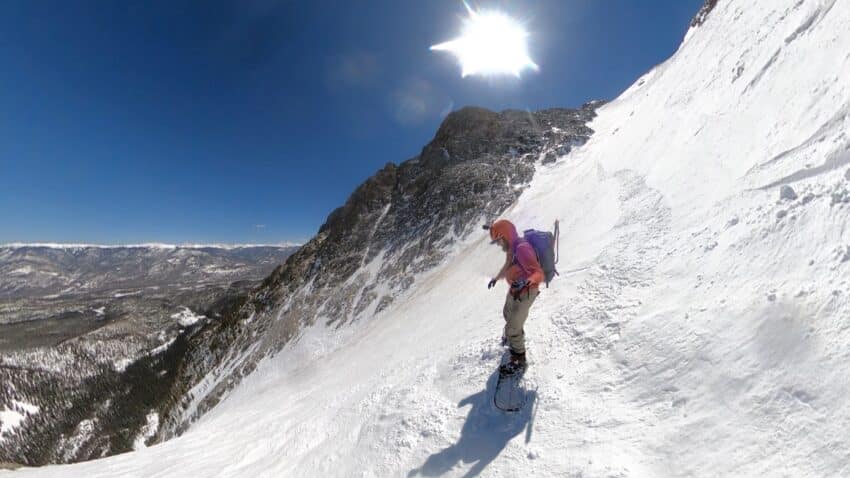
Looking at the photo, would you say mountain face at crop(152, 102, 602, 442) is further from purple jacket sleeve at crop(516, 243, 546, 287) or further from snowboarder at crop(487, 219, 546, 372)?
purple jacket sleeve at crop(516, 243, 546, 287)

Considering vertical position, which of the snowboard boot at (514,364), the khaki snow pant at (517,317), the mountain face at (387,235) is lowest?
the snowboard boot at (514,364)

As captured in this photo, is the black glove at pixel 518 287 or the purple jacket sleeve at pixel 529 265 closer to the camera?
the purple jacket sleeve at pixel 529 265

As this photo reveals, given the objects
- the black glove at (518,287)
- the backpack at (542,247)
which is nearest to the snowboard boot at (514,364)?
the black glove at (518,287)

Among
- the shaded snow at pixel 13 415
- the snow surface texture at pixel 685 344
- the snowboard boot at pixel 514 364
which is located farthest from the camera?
the shaded snow at pixel 13 415

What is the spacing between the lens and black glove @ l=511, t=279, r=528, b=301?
6.15m

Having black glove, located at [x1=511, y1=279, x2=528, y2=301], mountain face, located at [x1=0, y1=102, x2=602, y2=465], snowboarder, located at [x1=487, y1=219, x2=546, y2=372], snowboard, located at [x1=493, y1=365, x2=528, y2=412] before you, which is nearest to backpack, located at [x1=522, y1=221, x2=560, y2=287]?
snowboarder, located at [x1=487, y1=219, x2=546, y2=372]

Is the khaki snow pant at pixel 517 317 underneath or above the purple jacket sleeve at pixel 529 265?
underneath

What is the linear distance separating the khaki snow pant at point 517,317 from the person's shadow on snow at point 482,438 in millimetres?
904

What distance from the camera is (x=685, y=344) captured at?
494 cm

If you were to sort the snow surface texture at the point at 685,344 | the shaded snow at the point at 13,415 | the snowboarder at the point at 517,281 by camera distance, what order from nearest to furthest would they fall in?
the snow surface texture at the point at 685,344, the snowboarder at the point at 517,281, the shaded snow at the point at 13,415

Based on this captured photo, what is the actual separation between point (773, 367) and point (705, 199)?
5714 millimetres

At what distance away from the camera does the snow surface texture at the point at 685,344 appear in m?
3.74

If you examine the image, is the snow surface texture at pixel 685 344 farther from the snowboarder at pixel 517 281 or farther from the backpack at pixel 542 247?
the backpack at pixel 542 247

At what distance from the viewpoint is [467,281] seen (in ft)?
81.6
